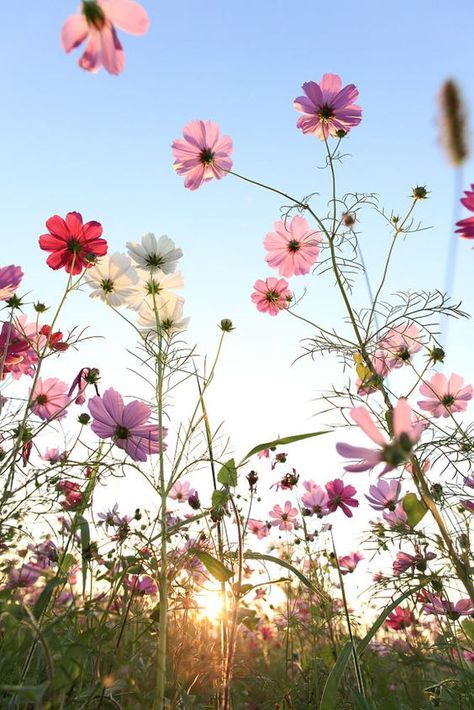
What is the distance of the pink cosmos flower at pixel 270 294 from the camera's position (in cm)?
190

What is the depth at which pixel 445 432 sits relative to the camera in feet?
4.12

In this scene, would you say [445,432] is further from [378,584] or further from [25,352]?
[25,352]

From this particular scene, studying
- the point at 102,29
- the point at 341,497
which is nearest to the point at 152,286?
the point at 102,29

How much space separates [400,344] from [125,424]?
78 centimetres

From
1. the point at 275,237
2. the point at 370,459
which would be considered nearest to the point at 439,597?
the point at 275,237

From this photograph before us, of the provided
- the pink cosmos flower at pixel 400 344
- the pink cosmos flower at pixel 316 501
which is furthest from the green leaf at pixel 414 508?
the pink cosmos flower at pixel 316 501

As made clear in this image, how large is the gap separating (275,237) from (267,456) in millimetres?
932

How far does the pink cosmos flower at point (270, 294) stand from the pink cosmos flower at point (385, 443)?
139cm

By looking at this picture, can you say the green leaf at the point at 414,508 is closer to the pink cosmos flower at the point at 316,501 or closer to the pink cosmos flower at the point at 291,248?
the pink cosmos flower at the point at 291,248

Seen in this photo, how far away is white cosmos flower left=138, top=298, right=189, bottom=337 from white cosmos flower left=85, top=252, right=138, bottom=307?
0.07m

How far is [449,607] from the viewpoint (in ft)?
5.22

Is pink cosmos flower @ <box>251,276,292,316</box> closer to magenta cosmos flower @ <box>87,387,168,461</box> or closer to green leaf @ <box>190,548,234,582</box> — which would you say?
magenta cosmos flower @ <box>87,387,168,461</box>

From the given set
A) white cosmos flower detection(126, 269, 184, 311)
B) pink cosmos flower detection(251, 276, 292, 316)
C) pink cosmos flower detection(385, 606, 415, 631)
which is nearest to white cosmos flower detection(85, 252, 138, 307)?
white cosmos flower detection(126, 269, 184, 311)

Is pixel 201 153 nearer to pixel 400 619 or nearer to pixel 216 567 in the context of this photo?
pixel 216 567
